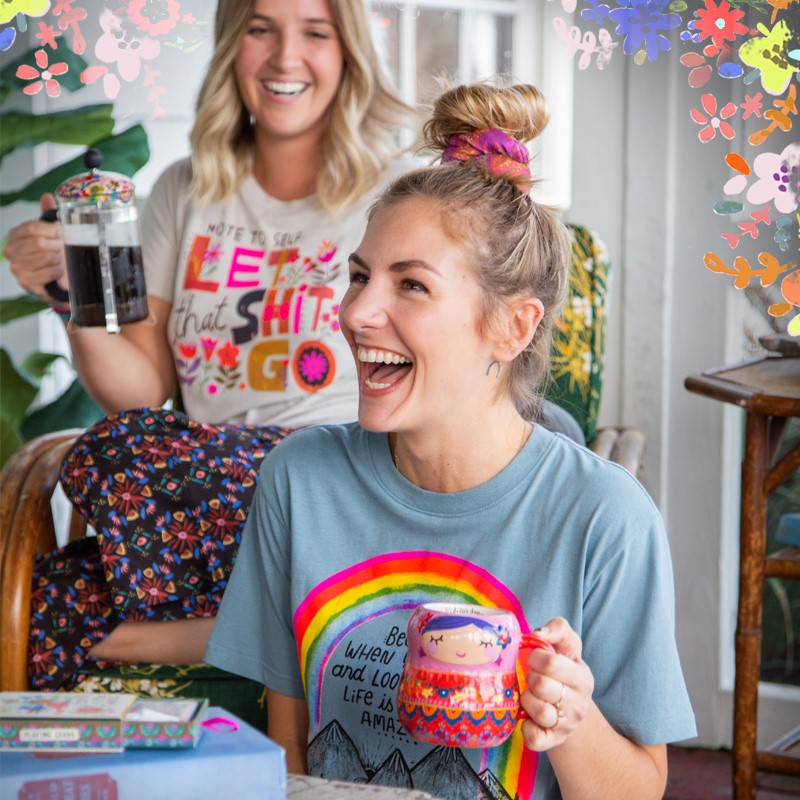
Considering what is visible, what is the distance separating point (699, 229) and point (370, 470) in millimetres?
1232

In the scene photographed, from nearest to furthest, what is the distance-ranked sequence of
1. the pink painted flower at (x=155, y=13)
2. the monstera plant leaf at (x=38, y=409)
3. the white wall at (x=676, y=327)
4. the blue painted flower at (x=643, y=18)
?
the blue painted flower at (x=643, y=18) < the pink painted flower at (x=155, y=13) < the white wall at (x=676, y=327) < the monstera plant leaf at (x=38, y=409)

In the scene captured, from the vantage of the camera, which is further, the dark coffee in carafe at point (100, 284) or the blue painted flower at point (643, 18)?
the dark coffee in carafe at point (100, 284)

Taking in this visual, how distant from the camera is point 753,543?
70.4 inches

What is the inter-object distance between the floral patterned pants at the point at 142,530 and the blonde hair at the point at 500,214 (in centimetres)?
52

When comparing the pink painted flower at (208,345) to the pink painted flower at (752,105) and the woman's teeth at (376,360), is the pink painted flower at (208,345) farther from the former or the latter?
the pink painted flower at (752,105)

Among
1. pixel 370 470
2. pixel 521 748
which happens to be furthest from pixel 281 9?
pixel 521 748

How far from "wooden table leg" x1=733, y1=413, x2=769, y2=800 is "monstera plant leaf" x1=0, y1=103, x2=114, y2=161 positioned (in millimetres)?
1544

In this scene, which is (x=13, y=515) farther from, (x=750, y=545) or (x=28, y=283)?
(x=750, y=545)

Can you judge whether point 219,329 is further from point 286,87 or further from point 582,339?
point 582,339

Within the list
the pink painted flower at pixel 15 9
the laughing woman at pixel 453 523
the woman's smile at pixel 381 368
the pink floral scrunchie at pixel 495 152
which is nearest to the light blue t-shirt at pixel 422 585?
the laughing woman at pixel 453 523

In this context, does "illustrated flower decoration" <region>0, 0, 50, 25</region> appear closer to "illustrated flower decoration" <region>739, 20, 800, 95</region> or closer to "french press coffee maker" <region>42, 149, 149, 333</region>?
"french press coffee maker" <region>42, 149, 149, 333</region>

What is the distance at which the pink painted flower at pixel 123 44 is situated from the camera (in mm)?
1675

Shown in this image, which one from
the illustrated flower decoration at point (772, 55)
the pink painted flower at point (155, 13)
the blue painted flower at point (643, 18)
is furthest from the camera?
the pink painted flower at point (155, 13)

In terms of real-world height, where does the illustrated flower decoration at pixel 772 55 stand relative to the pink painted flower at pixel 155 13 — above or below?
below
